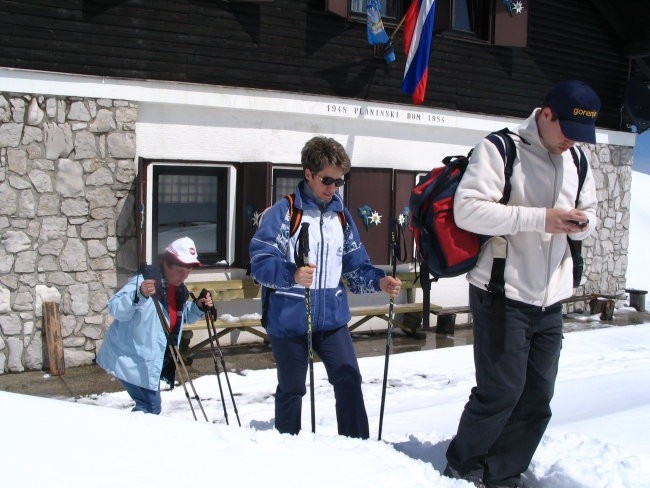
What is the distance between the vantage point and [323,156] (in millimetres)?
3576

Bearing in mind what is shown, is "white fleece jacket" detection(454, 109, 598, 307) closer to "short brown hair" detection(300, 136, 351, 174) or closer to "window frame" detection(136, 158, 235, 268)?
"short brown hair" detection(300, 136, 351, 174)

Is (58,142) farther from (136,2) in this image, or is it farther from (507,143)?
(507,143)

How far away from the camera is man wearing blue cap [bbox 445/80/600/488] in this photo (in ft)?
9.91

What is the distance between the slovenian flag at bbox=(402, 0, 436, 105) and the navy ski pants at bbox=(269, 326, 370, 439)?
5373 mm

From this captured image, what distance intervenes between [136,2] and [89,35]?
23.6 inches

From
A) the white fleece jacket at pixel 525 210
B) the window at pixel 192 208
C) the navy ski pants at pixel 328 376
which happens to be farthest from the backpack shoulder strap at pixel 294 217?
the window at pixel 192 208

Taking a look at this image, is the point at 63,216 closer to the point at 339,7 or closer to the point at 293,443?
the point at 339,7

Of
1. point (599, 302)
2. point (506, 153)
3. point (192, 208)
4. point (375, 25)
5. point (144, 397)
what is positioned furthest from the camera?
point (599, 302)

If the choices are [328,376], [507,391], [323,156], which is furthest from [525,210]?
[328,376]

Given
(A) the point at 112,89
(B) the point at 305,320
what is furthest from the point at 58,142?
(B) the point at 305,320

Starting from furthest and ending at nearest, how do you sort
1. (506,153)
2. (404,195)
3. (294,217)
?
(404,195)
(294,217)
(506,153)

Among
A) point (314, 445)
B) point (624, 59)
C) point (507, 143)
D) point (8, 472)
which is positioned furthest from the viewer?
point (624, 59)

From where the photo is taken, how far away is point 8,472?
2141mm

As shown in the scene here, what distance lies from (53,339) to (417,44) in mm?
5121
